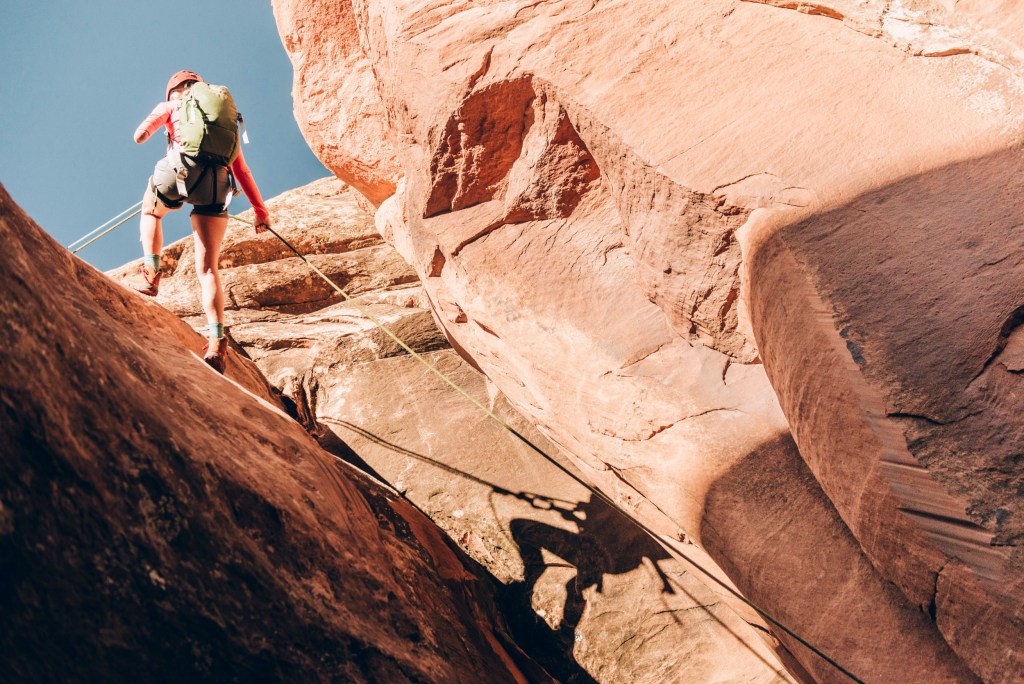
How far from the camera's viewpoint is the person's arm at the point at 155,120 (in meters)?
4.48

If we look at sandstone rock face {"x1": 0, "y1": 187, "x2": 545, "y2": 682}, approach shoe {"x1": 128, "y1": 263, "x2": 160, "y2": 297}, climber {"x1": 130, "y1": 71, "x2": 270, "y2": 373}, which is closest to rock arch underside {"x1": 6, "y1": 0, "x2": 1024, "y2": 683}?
sandstone rock face {"x1": 0, "y1": 187, "x2": 545, "y2": 682}

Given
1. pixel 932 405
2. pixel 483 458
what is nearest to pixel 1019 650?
pixel 932 405

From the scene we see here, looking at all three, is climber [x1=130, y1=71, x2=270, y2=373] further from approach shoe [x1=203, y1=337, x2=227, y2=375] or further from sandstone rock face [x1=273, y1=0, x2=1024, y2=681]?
sandstone rock face [x1=273, y1=0, x2=1024, y2=681]

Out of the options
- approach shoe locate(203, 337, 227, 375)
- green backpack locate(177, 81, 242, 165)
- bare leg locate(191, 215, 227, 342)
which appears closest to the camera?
green backpack locate(177, 81, 242, 165)

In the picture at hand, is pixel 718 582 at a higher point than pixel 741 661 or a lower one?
higher

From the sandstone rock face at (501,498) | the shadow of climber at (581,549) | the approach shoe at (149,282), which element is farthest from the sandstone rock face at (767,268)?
the approach shoe at (149,282)

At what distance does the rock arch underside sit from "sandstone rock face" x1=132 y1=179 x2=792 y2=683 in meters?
A: 0.03

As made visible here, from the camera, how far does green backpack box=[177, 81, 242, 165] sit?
4340 mm

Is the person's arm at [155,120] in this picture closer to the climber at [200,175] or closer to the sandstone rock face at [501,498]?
the climber at [200,175]

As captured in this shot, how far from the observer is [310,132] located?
23.7ft

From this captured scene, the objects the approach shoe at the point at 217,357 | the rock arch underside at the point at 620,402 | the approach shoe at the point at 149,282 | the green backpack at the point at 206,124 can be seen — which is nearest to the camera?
the rock arch underside at the point at 620,402

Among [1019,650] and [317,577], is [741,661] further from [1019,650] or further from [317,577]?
[317,577]

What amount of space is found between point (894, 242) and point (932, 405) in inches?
30.2

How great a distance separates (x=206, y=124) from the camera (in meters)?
4.35
